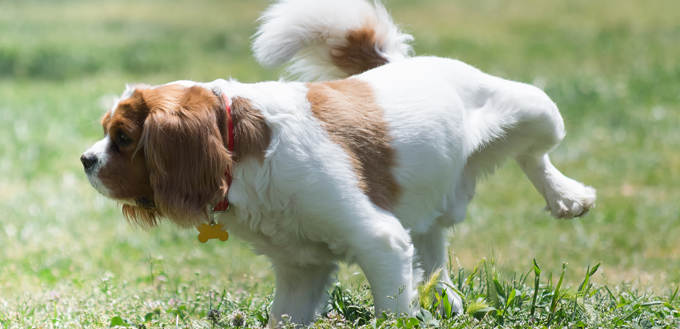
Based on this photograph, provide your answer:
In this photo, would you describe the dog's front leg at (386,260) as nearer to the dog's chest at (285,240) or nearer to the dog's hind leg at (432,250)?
the dog's chest at (285,240)

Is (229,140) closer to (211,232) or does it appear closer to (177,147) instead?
(177,147)

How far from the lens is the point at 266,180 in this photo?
3324 mm

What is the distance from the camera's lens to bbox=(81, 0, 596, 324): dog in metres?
3.27

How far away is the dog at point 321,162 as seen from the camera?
3268mm

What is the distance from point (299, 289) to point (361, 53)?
1.37 metres

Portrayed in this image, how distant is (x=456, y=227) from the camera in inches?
280

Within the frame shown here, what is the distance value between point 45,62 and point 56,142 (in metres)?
5.08

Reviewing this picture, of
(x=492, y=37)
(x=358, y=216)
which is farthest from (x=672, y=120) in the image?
(x=358, y=216)

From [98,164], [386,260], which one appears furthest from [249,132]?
[386,260]

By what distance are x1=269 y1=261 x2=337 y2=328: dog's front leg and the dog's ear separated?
721mm

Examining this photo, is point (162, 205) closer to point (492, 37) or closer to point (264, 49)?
point (264, 49)

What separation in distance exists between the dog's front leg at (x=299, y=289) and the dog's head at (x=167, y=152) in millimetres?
713

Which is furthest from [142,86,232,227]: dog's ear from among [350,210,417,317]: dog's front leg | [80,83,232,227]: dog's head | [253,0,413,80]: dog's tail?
[253,0,413,80]: dog's tail

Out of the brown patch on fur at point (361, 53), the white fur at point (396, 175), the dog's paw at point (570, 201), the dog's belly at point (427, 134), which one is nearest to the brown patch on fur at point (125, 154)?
the white fur at point (396, 175)
